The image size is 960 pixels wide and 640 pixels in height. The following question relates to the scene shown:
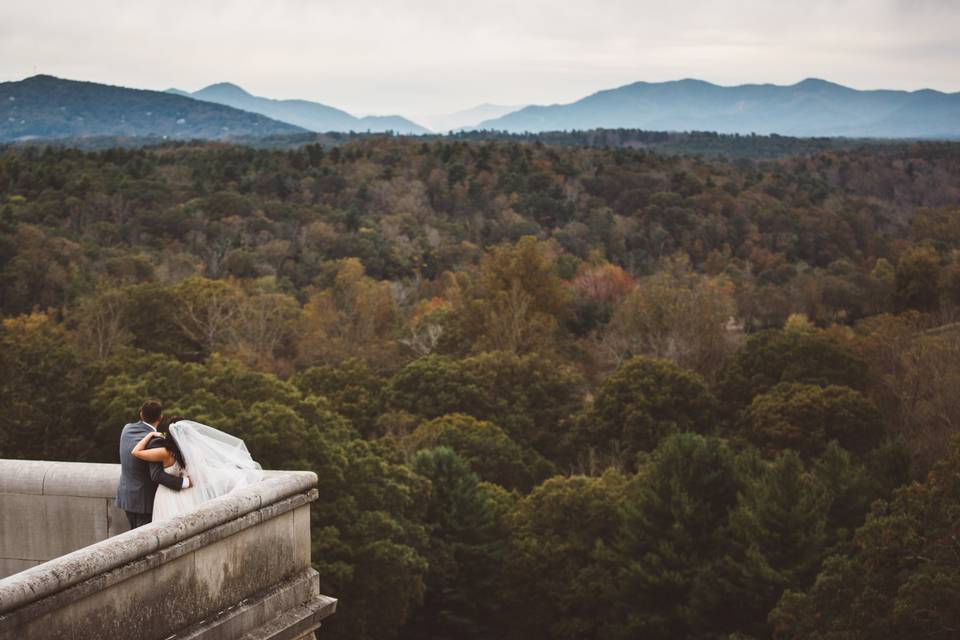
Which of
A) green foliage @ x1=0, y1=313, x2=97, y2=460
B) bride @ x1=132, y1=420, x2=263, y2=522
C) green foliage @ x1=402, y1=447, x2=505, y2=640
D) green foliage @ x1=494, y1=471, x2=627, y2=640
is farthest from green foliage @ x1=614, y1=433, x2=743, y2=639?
bride @ x1=132, y1=420, x2=263, y2=522

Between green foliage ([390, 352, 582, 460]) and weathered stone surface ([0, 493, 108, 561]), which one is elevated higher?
weathered stone surface ([0, 493, 108, 561])

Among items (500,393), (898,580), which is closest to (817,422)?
(500,393)

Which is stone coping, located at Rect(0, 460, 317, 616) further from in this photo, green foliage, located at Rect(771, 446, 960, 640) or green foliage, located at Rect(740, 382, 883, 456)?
green foliage, located at Rect(740, 382, 883, 456)

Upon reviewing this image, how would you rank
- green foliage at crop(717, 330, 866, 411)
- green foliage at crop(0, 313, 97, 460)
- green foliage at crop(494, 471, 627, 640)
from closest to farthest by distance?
1. green foliage at crop(0, 313, 97, 460)
2. green foliage at crop(494, 471, 627, 640)
3. green foliage at crop(717, 330, 866, 411)

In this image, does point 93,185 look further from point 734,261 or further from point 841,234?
point 841,234

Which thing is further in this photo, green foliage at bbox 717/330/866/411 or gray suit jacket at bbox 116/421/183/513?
green foliage at bbox 717/330/866/411

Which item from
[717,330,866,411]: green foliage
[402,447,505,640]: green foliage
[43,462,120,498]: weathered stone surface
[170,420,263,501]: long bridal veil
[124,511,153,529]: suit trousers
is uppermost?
[170,420,263,501]: long bridal veil

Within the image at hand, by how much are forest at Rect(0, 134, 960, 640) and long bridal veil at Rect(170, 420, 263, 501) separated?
14858mm

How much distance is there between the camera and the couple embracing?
6.57m

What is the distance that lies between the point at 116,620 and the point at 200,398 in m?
21.8

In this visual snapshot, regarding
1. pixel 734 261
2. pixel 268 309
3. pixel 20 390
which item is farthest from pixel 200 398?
pixel 734 261

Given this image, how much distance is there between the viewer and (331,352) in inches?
1953

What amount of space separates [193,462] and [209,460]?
3.8 inches

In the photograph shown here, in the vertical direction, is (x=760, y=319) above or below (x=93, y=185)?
below
